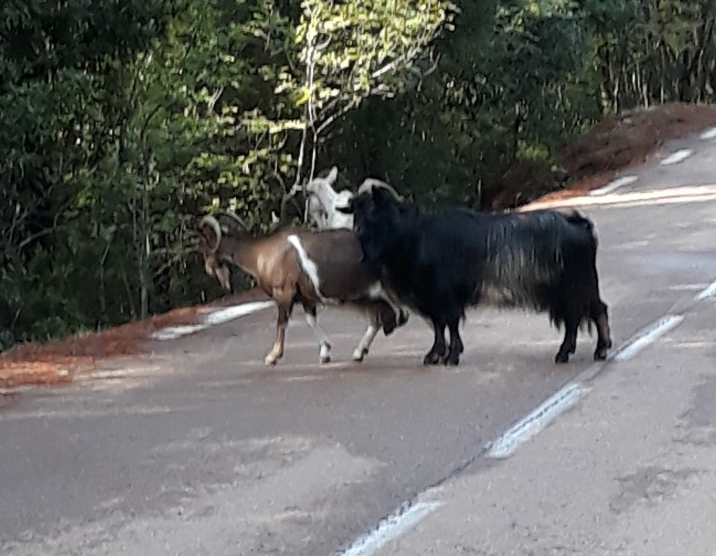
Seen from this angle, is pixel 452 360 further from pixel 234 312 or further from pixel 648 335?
pixel 234 312

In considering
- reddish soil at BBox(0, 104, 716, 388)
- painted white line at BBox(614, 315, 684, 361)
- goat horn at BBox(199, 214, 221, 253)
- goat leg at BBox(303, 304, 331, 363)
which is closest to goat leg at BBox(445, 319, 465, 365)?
goat leg at BBox(303, 304, 331, 363)

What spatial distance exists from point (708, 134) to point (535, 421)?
24.2 metres

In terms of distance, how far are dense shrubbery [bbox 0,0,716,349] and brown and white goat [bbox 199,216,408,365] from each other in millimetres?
3956

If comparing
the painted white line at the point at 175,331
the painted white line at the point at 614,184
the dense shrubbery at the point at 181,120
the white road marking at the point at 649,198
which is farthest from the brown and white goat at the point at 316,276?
the painted white line at the point at 614,184

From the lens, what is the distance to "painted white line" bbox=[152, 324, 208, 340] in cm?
1264

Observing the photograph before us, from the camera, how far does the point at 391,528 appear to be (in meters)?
6.87

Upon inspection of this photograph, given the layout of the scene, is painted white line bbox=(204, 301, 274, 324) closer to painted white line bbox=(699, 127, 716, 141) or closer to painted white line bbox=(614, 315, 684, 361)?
painted white line bbox=(614, 315, 684, 361)

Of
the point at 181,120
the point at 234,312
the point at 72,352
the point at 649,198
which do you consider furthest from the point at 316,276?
the point at 649,198

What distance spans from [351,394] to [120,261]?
11407mm

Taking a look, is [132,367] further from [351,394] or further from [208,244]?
[351,394]

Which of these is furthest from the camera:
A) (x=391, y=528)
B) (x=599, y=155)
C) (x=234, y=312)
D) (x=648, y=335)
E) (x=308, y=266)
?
(x=599, y=155)

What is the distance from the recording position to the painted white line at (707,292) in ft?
43.8

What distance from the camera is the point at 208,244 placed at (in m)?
11.4

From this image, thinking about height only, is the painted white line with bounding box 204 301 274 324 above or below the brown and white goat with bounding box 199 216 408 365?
below
